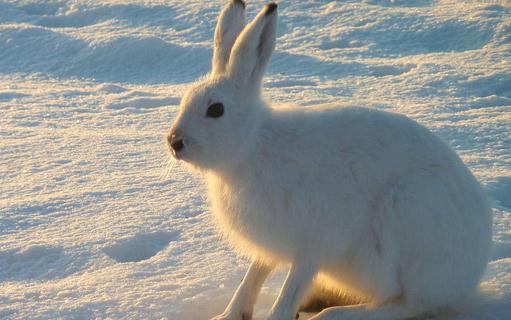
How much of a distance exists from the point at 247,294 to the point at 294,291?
0.27 meters

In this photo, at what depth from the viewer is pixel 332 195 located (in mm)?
3059

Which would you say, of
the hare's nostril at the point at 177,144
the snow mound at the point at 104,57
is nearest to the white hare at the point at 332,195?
the hare's nostril at the point at 177,144

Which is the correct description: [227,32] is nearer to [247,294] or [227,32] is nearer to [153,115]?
[247,294]

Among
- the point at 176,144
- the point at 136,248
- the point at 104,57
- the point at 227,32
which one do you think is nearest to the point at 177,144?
the point at 176,144

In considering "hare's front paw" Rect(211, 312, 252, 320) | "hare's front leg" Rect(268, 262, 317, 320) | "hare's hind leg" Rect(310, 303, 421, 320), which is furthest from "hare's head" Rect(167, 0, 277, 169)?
"hare's hind leg" Rect(310, 303, 421, 320)

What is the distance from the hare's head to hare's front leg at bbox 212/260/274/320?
52 cm

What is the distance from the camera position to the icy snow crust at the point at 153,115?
3.50 meters

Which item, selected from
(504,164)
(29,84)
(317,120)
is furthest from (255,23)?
(29,84)

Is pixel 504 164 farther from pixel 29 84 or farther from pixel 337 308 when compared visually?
pixel 29 84

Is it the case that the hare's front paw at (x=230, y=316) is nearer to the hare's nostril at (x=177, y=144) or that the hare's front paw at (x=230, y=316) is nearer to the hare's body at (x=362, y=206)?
the hare's body at (x=362, y=206)

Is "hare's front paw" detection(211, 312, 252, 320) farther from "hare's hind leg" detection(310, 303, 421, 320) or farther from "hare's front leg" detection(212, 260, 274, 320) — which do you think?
"hare's hind leg" detection(310, 303, 421, 320)

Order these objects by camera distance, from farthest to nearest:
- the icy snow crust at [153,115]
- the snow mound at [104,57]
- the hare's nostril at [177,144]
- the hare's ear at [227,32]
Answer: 1. the snow mound at [104,57]
2. the icy snow crust at [153,115]
3. the hare's ear at [227,32]
4. the hare's nostril at [177,144]

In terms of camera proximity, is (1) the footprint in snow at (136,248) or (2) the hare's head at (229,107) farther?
(1) the footprint in snow at (136,248)

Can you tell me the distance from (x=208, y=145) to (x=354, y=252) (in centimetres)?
73
